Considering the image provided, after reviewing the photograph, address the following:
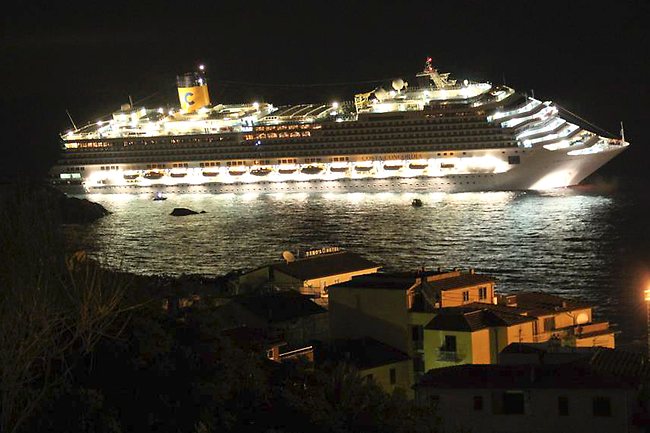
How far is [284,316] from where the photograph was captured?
15.2 metres

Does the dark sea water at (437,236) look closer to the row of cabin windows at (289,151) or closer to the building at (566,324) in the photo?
the building at (566,324)

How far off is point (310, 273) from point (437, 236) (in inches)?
524

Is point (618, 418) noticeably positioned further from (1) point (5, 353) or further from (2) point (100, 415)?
(1) point (5, 353)

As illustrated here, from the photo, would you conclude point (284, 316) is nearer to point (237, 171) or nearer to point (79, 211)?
point (79, 211)

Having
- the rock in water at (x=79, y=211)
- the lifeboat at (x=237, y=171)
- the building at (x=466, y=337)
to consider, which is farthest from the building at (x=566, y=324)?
the lifeboat at (x=237, y=171)

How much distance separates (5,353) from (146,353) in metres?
1.89

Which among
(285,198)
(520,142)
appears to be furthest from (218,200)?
(520,142)

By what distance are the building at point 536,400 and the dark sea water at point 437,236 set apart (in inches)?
210

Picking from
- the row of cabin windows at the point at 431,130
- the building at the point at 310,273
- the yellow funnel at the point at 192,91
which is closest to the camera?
the building at the point at 310,273

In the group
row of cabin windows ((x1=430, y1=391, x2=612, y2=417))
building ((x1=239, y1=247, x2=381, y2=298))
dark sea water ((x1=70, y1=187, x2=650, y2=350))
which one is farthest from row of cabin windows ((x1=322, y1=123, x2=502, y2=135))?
row of cabin windows ((x1=430, y1=391, x2=612, y2=417))

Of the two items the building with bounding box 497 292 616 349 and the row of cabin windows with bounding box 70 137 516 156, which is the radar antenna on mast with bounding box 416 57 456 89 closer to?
the row of cabin windows with bounding box 70 137 516 156

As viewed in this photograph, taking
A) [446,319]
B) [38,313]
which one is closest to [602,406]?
[446,319]

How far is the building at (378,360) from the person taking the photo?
13.1m

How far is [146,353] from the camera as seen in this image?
10.5 metres
